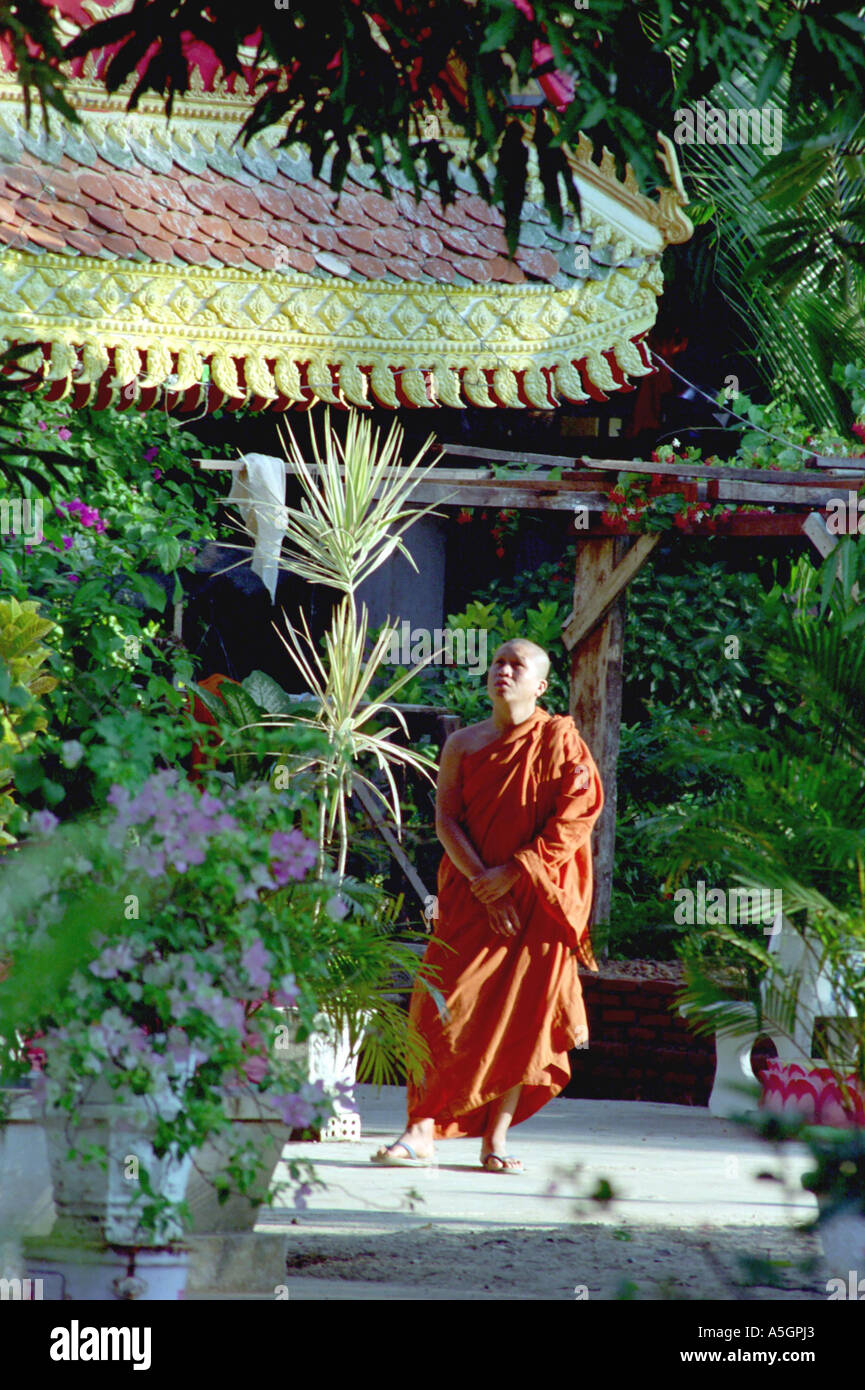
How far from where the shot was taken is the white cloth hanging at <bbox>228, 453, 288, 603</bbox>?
7102 mm

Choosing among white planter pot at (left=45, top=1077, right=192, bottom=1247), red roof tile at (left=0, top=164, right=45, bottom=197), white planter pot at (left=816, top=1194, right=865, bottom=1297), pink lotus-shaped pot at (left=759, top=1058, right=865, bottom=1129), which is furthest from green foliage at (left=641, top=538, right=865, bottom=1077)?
red roof tile at (left=0, top=164, right=45, bottom=197)

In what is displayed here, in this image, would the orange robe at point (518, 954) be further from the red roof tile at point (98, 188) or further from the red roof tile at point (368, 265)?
the red roof tile at point (98, 188)

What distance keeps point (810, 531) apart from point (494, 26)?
557cm

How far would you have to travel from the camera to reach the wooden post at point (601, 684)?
880 centimetres

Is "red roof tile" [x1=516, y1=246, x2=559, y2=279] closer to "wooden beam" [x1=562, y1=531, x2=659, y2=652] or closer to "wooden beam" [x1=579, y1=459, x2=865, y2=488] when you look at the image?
"wooden beam" [x1=579, y1=459, x2=865, y2=488]

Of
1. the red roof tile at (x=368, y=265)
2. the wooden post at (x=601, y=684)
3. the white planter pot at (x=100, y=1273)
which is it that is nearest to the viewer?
the white planter pot at (x=100, y=1273)

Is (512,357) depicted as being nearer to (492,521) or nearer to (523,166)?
(523,166)

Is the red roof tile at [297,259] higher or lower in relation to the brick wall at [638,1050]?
higher

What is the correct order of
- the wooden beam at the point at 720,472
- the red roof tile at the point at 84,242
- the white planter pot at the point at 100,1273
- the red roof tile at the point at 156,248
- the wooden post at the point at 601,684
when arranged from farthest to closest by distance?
the wooden post at the point at 601,684, the wooden beam at the point at 720,472, the red roof tile at the point at 156,248, the red roof tile at the point at 84,242, the white planter pot at the point at 100,1273

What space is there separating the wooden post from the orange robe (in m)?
Result: 2.40

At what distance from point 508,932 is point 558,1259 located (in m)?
1.76

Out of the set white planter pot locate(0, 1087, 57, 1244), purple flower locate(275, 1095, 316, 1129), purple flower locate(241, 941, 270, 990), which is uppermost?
purple flower locate(241, 941, 270, 990)

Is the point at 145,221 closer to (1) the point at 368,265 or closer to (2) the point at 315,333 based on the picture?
(2) the point at 315,333

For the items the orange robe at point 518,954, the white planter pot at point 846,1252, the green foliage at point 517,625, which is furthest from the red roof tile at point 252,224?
the green foliage at point 517,625
